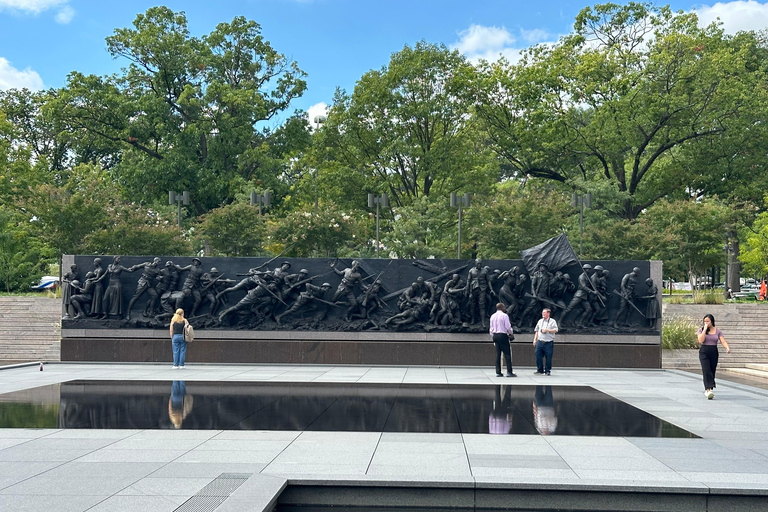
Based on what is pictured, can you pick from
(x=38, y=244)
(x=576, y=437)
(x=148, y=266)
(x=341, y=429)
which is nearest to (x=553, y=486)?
(x=576, y=437)

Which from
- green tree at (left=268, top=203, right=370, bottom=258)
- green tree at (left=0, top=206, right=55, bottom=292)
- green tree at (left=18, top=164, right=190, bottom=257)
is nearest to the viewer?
green tree at (left=18, top=164, right=190, bottom=257)

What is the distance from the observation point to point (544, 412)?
11.6 meters

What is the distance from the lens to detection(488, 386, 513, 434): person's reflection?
10.0 m

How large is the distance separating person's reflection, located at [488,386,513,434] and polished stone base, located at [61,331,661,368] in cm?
581

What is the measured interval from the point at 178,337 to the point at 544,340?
31.9 ft

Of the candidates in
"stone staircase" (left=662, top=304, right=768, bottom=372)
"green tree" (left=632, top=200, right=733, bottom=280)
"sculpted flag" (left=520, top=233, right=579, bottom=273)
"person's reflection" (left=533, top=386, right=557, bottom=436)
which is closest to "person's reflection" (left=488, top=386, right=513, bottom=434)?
"person's reflection" (left=533, top=386, right=557, bottom=436)

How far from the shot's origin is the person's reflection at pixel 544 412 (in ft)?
33.2

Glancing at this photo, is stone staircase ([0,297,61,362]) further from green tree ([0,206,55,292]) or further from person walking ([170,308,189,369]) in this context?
green tree ([0,206,55,292])

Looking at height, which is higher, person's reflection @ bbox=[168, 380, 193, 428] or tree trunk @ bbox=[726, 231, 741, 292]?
tree trunk @ bbox=[726, 231, 741, 292]

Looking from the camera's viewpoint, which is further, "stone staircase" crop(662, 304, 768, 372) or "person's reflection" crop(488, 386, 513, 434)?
"stone staircase" crop(662, 304, 768, 372)

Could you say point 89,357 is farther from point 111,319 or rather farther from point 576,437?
point 576,437

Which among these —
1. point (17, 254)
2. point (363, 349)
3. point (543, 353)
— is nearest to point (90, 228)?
point (17, 254)

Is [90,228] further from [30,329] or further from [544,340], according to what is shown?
[544,340]

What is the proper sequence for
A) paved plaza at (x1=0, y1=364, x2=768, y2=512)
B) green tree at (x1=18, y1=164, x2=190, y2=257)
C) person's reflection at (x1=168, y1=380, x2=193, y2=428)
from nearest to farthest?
1. paved plaza at (x1=0, y1=364, x2=768, y2=512)
2. person's reflection at (x1=168, y1=380, x2=193, y2=428)
3. green tree at (x1=18, y1=164, x2=190, y2=257)
